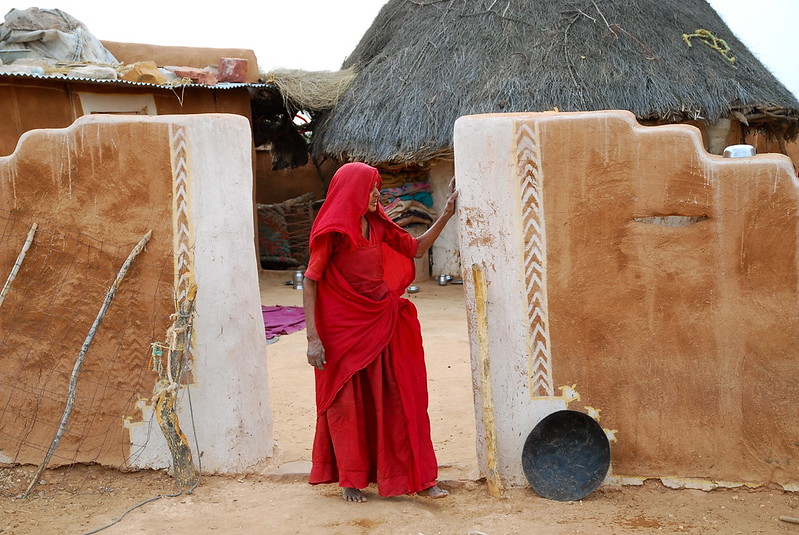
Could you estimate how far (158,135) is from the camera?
4.01 metres

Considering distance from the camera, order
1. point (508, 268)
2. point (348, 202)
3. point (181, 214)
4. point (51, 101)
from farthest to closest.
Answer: point (51, 101), point (181, 214), point (508, 268), point (348, 202)

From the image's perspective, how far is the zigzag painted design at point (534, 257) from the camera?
148 inches

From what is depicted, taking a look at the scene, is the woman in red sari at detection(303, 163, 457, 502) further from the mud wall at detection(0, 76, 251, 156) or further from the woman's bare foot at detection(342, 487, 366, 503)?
the mud wall at detection(0, 76, 251, 156)

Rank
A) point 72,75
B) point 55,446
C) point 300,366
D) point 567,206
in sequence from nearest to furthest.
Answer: point 567,206
point 55,446
point 300,366
point 72,75

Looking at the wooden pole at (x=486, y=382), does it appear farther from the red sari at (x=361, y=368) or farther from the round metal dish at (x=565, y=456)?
the red sari at (x=361, y=368)

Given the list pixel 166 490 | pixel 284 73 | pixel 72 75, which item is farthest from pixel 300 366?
pixel 284 73

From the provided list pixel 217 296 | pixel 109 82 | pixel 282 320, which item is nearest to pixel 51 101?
pixel 109 82

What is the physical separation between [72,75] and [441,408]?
5.61m

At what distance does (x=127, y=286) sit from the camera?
4.11 metres

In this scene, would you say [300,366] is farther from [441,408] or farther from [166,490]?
[166,490]

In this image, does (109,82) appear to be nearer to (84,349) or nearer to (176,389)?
(84,349)

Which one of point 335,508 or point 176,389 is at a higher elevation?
point 176,389

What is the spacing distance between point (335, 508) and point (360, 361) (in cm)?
65

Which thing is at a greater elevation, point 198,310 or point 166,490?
point 198,310
